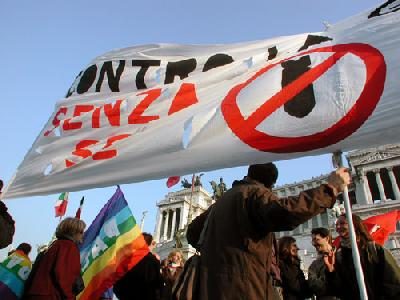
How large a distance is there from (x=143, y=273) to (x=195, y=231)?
2158mm

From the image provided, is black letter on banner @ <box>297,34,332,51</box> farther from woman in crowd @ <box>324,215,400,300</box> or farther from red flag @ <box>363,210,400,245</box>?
red flag @ <box>363,210,400,245</box>

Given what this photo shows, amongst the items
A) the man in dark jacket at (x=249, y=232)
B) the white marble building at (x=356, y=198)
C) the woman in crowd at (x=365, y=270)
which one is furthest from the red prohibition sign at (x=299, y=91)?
the white marble building at (x=356, y=198)

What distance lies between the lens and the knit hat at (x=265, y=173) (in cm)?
258

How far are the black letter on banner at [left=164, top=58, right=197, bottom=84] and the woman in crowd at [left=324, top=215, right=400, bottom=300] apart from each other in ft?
6.93

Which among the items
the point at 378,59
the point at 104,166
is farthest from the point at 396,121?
the point at 104,166

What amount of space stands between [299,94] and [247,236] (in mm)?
1163

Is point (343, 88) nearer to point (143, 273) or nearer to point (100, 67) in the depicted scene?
point (100, 67)

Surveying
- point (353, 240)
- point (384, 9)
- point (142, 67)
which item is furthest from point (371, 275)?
point (142, 67)

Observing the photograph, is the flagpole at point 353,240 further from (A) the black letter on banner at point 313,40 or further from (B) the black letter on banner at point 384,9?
(B) the black letter on banner at point 384,9

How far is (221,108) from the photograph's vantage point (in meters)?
3.05

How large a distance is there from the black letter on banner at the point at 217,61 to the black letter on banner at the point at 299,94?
705mm

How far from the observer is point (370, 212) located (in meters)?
29.5

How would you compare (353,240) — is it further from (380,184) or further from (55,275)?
(380,184)

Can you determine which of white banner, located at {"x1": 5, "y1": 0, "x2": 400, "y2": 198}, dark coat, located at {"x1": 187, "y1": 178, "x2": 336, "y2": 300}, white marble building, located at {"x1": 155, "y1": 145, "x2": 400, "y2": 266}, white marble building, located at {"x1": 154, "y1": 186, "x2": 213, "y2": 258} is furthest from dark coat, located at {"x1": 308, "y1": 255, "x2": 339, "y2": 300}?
white marble building, located at {"x1": 154, "y1": 186, "x2": 213, "y2": 258}
